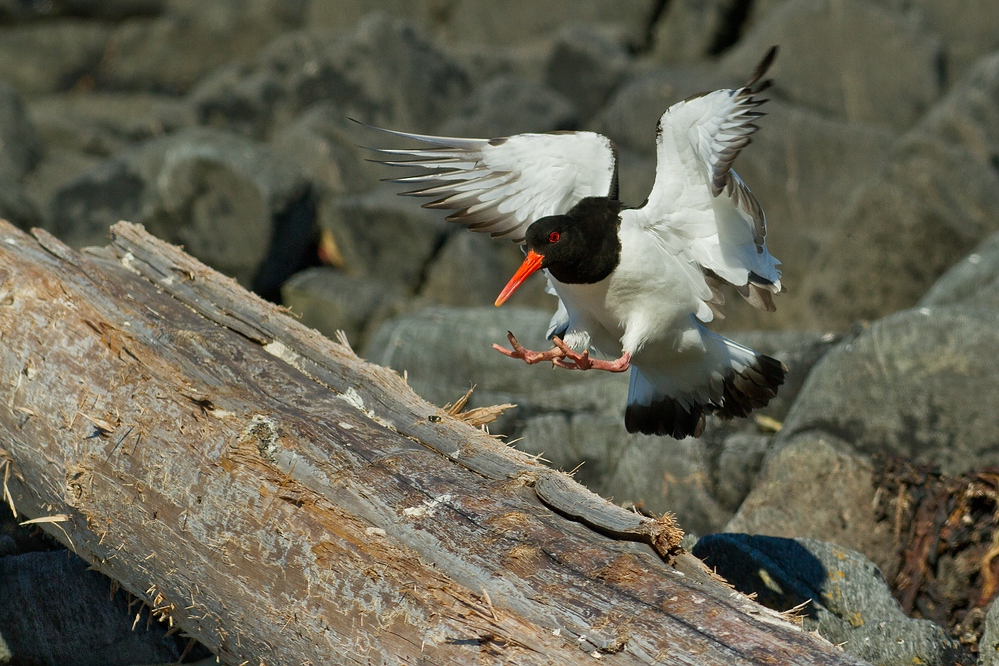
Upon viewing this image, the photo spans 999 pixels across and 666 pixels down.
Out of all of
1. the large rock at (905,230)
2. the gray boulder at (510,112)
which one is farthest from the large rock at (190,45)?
the large rock at (905,230)

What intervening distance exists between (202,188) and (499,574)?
7516mm

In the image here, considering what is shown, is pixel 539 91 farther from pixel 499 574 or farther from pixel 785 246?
pixel 499 574

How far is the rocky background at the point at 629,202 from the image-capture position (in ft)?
14.7

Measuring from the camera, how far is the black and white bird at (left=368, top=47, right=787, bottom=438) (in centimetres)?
403

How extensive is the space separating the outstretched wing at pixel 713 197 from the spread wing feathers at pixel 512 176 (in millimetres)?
361

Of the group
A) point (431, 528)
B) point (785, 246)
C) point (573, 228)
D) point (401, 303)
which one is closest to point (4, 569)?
point (431, 528)

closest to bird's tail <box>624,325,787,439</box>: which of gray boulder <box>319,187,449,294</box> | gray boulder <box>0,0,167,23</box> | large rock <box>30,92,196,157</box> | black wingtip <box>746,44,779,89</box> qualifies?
black wingtip <box>746,44,779,89</box>

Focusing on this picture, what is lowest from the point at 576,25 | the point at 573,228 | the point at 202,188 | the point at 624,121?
the point at 202,188

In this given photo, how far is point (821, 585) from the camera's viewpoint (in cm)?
398

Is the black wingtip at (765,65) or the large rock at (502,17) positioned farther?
the large rock at (502,17)

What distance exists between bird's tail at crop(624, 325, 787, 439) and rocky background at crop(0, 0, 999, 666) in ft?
1.89

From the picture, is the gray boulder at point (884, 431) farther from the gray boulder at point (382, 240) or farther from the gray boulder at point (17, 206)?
the gray boulder at point (17, 206)

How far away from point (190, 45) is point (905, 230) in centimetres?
1066

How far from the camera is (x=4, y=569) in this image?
3902mm
